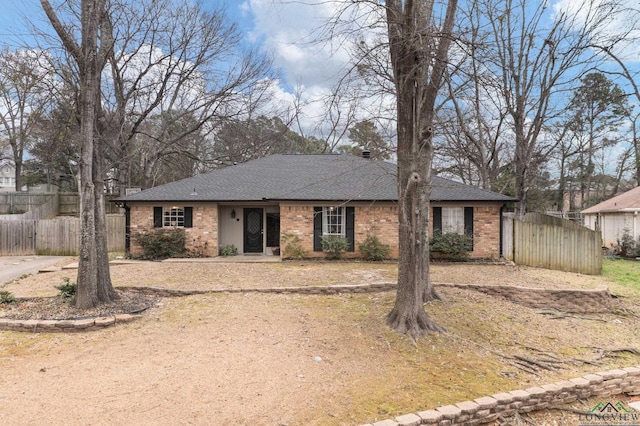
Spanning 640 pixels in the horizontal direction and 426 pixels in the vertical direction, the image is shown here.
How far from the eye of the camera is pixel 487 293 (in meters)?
8.27

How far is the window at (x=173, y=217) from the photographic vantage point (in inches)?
532

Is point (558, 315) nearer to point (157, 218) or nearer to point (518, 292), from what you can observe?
point (518, 292)

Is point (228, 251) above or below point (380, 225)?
below

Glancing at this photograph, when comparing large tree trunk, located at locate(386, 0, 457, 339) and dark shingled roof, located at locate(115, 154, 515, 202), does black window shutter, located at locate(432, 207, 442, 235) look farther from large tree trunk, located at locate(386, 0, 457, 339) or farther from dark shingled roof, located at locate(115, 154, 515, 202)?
large tree trunk, located at locate(386, 0, 457, 339)

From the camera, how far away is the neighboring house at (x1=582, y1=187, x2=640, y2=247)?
1514 cm

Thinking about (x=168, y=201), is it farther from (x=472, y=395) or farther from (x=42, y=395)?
(x=472, y=395)

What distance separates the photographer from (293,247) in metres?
13.1

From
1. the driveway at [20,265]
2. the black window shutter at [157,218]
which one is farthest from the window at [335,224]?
the driveway at [20,265]

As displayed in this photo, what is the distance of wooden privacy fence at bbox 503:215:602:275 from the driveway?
51.3 ft

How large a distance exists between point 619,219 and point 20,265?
2453 cm

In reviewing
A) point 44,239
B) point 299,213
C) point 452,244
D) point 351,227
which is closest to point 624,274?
point 452,244

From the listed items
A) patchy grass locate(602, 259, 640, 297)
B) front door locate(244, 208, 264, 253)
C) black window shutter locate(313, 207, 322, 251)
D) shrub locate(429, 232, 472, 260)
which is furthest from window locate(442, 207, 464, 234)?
front door locate(244, 208, 264, 253)

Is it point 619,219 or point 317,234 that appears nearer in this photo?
point 317,234

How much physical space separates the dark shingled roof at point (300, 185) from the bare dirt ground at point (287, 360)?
18.7 ft
